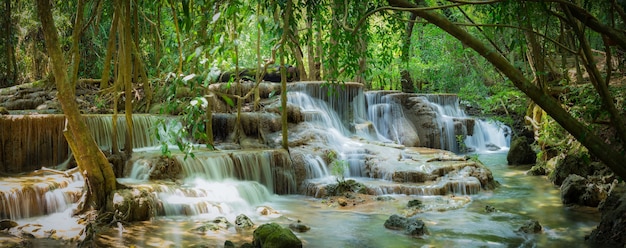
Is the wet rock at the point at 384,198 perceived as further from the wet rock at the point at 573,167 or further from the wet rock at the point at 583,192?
the wet rock at the point at 573,167

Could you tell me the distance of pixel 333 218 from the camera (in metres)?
8.91

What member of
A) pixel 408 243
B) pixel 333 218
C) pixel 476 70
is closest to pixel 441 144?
pixel 476 70

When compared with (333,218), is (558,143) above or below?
above

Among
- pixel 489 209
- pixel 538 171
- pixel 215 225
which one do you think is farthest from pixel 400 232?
pixel 538 171

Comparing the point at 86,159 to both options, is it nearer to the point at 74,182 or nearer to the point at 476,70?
the point at 74,182

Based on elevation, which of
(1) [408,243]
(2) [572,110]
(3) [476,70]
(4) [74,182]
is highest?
(3) [476,70]

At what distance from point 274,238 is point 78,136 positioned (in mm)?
3309

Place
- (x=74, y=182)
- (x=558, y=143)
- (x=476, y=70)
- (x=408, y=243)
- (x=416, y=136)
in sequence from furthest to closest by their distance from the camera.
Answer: (x=476, y=70), (x=416, y=136), (x=558, y=143), (x=74, y=182), (x=408, y=243)

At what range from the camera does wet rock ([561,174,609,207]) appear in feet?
30.5

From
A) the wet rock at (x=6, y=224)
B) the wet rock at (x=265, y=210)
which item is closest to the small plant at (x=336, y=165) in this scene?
the wet rock at (x=265, y=210)

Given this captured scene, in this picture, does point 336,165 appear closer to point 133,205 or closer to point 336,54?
point 133,205

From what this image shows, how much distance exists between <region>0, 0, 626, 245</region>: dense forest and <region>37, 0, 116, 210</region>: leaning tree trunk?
0.05 ft

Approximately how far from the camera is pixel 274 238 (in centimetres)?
639

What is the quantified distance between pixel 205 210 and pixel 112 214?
172 cm
